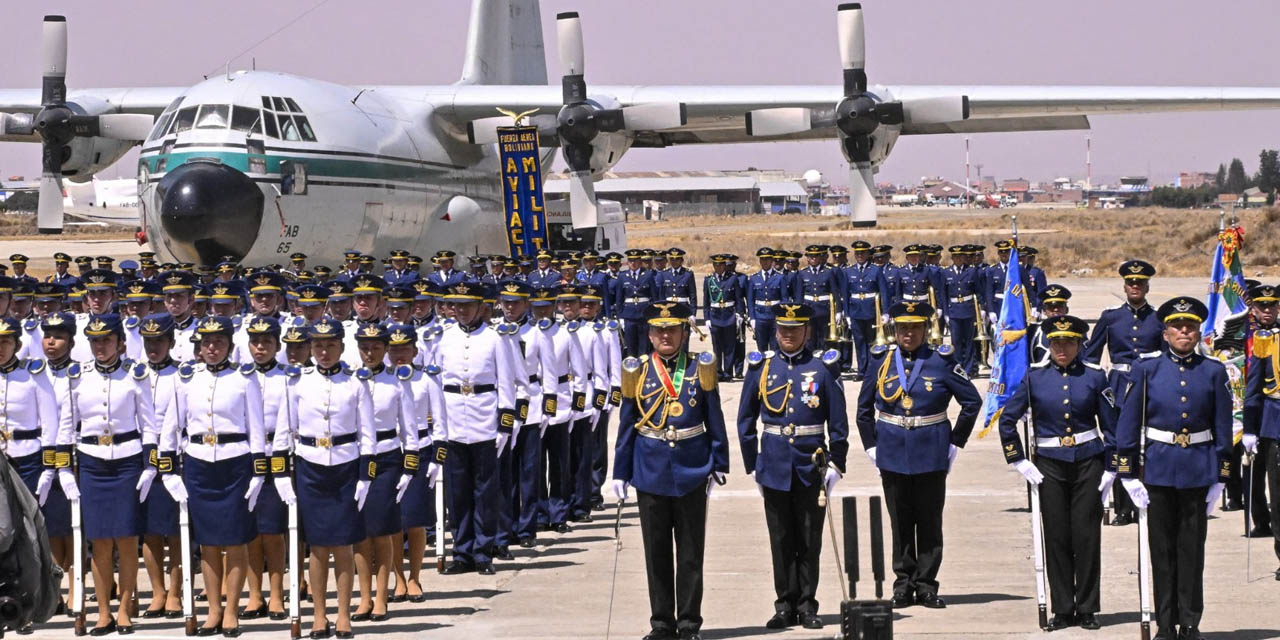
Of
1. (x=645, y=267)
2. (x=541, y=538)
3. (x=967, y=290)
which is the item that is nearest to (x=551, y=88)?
(x=645, y=267)

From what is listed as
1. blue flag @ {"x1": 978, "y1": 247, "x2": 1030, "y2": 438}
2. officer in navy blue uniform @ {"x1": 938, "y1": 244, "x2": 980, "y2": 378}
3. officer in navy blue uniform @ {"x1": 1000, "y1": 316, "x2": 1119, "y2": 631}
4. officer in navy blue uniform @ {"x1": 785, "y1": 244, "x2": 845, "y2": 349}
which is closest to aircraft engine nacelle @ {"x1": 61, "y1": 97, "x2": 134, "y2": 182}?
officer in navy blue uniform @ {"x1": 785, "y1": 244, "x2": 845, "y2": 349}

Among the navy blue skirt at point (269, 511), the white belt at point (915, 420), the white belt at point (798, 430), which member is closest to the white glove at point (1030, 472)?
the white belt at point (915, 420)

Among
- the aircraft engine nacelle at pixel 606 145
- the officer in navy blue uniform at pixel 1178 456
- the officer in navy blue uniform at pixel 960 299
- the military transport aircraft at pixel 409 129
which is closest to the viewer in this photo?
the officer in navy blue uniform at pixel 1178 456

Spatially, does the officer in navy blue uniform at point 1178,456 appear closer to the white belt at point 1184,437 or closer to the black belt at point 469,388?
the white belt at point 1184,437

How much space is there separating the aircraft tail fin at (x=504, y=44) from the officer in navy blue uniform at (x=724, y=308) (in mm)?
10760

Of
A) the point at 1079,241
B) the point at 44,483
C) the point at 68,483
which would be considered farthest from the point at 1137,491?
the point at 1079,241

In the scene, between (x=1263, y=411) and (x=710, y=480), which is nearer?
(x=710, y=480)

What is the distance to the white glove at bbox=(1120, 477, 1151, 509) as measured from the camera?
805 centimetres

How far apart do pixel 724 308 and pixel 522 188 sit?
3870mm

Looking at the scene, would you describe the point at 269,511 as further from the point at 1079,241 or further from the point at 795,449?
the point at 1079,241

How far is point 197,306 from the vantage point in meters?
13.1

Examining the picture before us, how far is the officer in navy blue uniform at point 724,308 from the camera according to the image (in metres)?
21.6

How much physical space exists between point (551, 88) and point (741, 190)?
4707 inches

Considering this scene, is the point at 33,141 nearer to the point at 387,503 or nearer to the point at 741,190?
the point at 387,503
